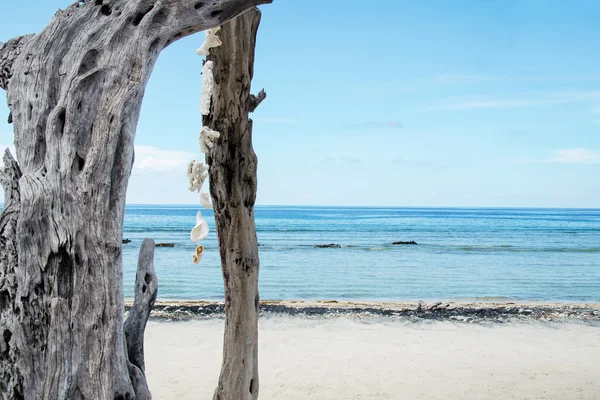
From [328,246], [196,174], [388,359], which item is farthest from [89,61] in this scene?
[328,246]

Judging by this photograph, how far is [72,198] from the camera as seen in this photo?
131 cm

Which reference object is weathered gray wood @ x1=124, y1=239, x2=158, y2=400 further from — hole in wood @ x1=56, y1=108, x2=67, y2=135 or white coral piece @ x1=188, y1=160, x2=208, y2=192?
white coral piece @ x1=188, y1=160, x2=208, y2=192

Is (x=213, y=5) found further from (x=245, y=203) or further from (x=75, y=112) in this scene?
(x=245, y=203)

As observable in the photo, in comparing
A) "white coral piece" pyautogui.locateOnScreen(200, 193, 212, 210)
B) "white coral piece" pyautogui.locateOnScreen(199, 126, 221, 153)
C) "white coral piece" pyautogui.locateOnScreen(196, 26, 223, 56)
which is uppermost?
"white coral piece" pyautogui.locateOnScreen(196, 26, 223, 56)

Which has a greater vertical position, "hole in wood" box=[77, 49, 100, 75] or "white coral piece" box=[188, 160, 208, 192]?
"hole in wood" box=[77, 49, 100, 75]

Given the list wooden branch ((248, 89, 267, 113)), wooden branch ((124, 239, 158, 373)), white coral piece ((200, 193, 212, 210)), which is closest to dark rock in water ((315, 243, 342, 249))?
wooden branch ((248, 89, 267, 113))

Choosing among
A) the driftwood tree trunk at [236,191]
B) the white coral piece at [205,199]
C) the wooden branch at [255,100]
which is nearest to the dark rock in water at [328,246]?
the driftwood tree trunk at [236,191]

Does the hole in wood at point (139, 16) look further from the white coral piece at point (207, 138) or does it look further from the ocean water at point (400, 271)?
the ocean water at point (400, 271)

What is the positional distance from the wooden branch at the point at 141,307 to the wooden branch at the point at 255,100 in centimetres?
111

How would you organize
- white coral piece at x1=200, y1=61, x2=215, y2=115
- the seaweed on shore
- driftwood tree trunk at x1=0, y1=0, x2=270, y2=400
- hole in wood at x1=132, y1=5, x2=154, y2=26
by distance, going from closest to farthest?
driftwood tree trunk at x1=0, y1=0, x2=270, y2=400 → hole in wood at x1=132, y1=5, x2=154, y2=26 → white coral piece at x1=200, y1=61, x2=215, y2=115 → the seaweed on shore

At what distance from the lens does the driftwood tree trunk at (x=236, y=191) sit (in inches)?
105

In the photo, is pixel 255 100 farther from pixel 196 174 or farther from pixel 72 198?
pixel 72 198

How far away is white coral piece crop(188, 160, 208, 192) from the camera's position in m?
2.68

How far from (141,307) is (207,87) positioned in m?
1.23
